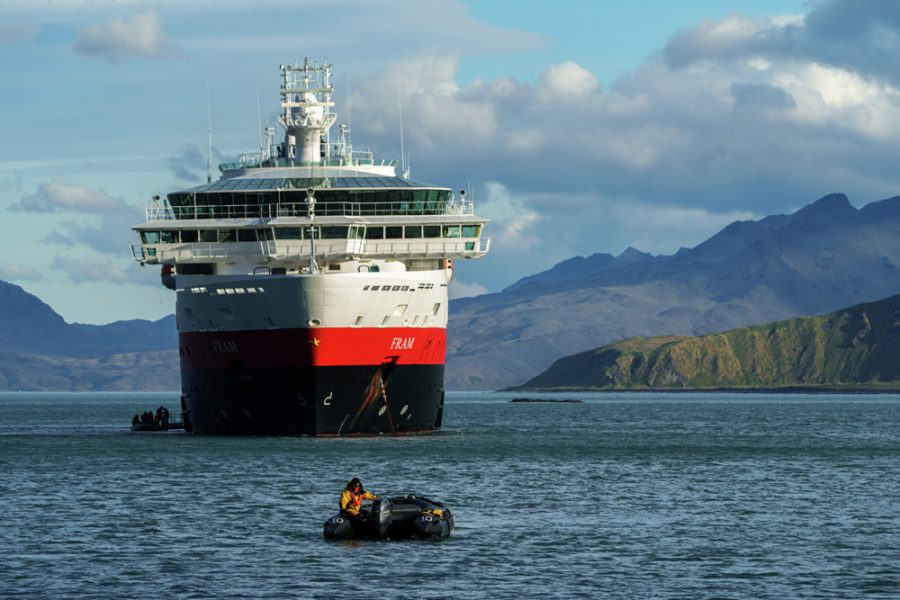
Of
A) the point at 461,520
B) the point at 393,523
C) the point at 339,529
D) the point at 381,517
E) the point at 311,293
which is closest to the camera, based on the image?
the point at 381,517

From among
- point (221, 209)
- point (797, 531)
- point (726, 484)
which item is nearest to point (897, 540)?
point (797, 531)

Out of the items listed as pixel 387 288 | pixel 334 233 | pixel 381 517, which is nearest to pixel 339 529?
pixel 381 517

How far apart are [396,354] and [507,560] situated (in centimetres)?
4161

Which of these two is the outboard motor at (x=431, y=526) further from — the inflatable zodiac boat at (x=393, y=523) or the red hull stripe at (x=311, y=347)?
the red hull stripe at (x=311, y=347)

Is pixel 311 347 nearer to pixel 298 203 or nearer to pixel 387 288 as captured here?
pixel 387 288

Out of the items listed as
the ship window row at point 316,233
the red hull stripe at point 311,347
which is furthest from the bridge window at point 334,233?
the red hull stripe at point 311,347

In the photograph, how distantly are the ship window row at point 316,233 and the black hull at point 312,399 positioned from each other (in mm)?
7462

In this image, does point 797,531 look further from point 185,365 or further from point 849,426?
point 849,426

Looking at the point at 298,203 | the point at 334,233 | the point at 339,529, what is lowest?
the point at 339,529

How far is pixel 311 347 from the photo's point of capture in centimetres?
8569

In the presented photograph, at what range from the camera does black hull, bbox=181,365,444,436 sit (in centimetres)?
8644

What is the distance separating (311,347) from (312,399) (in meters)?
2.80

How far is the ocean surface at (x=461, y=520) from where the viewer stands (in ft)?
146

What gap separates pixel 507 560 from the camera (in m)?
48.2
